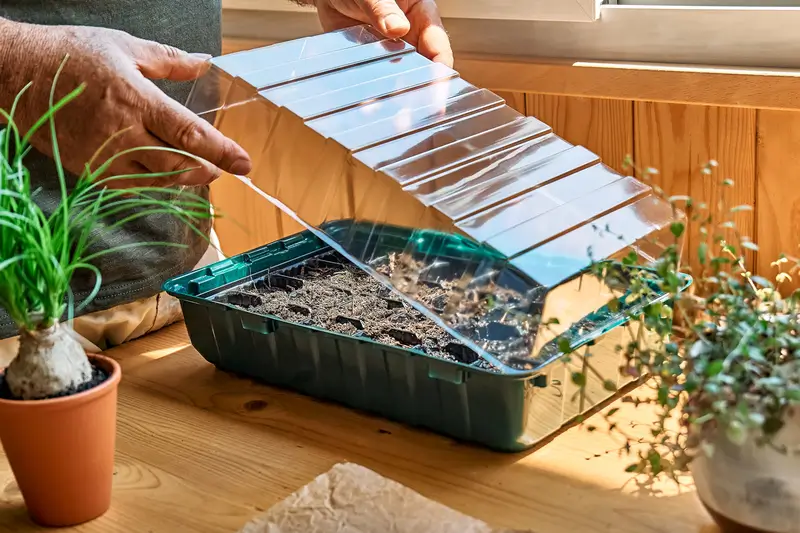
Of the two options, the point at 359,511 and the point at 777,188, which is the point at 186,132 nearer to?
the point at 359,511

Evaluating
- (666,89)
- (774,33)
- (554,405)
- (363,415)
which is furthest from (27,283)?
(774,33)

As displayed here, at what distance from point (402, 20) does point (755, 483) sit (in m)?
0.81

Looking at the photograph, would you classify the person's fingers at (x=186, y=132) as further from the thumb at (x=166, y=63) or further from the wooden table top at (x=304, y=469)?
the wooden table top at (x=304, y=469)

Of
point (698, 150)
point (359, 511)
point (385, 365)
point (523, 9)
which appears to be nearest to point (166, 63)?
point (385, 365)

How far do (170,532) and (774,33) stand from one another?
1.06 metres

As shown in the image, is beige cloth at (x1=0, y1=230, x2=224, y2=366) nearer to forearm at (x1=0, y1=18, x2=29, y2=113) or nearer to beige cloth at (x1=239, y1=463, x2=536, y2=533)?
forearm at (x1=0, y1=18, x2=29, y2=113)

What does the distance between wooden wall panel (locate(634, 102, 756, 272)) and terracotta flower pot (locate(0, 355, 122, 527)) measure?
0.91 m

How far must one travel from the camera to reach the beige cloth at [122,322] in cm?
148

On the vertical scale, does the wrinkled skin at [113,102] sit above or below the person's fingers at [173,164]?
above

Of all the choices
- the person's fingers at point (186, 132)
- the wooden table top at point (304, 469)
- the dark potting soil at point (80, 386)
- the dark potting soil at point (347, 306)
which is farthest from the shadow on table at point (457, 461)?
the person's fingers at point (186, 132)

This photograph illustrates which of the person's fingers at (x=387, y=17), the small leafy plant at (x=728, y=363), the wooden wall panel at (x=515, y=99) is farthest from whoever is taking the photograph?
the wooden wall panel at (x=515, y=99)

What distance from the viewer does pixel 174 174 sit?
1106 mm

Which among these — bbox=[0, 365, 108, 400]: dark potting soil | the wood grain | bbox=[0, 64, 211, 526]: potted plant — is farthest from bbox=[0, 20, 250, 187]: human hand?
the wood grain

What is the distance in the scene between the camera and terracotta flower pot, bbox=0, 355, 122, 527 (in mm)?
903
